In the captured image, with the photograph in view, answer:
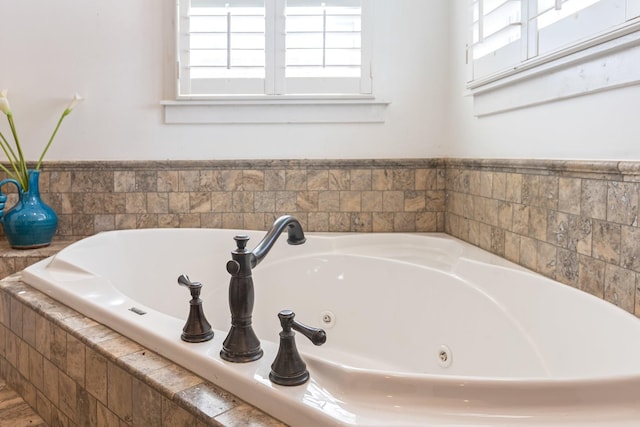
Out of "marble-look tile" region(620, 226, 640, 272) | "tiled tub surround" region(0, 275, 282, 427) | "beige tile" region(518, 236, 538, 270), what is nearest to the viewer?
"tiled tub surround" region(0, 275, 282, 427)

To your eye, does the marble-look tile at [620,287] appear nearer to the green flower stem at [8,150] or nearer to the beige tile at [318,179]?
the beige tile at [318,179]

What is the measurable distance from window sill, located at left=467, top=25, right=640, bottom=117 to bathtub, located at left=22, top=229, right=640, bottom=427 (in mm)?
525

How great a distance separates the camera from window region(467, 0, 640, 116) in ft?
3.82

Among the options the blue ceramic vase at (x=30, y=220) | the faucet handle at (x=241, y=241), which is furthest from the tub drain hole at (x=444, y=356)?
the blue ceramic vase at (x=30, y=220)

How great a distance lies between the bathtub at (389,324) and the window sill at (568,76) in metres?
0.53

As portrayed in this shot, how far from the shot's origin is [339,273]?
2.06m

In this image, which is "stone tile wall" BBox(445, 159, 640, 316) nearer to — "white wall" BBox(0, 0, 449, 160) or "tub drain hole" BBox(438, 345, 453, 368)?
"tub drain hole" BBox(438, 345, 453, 368)

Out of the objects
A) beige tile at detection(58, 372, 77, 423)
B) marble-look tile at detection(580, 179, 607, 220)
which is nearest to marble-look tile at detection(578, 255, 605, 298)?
marble-look tile at detection(580, 179, 607, 220)

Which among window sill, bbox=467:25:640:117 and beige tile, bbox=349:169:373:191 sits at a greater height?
window sill, bbox=467:25:640:117

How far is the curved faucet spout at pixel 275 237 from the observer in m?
1.08

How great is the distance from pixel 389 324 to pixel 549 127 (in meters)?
0.89

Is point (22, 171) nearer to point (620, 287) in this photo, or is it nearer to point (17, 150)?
point (17, 150)

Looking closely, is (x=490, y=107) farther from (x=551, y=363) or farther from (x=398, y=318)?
(x=551, y=363)

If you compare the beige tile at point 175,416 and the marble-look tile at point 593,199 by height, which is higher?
the marble-look tile at point 593,199
